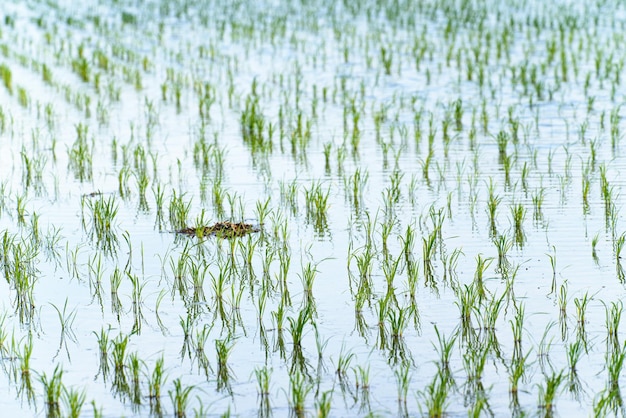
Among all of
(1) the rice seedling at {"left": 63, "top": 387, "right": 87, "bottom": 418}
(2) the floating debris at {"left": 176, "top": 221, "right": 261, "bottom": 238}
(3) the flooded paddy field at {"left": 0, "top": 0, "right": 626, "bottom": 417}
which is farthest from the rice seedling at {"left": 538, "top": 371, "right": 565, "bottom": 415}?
(2) the floating debris at {"left": 176, "top": 221, "right": 261, "bottom": 238}

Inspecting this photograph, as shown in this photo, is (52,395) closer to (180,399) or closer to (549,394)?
(180,399)

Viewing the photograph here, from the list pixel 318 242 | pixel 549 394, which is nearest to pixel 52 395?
pixel 549 394

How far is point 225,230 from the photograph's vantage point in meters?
5.32

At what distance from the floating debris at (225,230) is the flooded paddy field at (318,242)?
0.04 feet

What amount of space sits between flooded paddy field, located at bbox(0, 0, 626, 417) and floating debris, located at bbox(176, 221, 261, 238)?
0.01 m

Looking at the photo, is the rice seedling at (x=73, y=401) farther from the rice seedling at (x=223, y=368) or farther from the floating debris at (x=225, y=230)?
the floating debris at (x=225, y=230)

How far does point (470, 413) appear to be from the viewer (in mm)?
2994

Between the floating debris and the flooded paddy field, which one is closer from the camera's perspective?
the flooded paddy field

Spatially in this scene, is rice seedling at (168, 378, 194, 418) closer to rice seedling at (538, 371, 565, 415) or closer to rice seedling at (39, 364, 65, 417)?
rice seedling at (39, 364, 65, 417)

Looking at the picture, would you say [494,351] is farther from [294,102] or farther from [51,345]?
[294,102]

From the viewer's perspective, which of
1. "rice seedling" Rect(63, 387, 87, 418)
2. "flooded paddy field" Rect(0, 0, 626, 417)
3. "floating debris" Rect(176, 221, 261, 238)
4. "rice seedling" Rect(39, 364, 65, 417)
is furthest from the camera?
"floating debris" Rect(176, 221, 261, 238)

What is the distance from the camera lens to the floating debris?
525cm

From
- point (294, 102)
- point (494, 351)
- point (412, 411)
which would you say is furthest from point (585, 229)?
point (294, 102)

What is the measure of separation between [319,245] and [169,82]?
644cm
